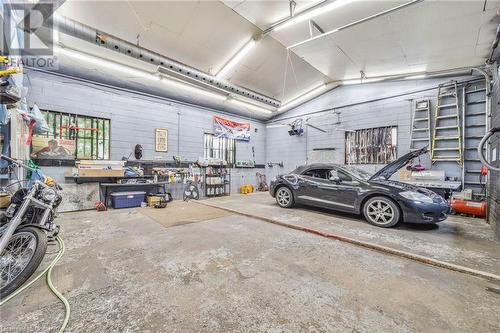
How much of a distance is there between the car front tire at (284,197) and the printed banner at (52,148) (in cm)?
529

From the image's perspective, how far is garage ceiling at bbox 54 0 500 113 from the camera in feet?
A: 11.3

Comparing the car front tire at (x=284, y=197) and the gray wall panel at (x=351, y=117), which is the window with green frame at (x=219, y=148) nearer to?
the gray wall panel at (x=351, y=117)

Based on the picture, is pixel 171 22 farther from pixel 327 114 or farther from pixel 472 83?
pixel 472 83

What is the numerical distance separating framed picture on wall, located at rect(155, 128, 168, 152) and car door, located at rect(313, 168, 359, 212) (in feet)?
16.1

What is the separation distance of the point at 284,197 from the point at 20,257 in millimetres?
4454

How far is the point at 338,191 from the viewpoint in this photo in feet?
13.5

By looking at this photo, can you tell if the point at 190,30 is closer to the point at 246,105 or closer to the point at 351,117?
the point at 246,105

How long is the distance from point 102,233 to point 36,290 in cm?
159

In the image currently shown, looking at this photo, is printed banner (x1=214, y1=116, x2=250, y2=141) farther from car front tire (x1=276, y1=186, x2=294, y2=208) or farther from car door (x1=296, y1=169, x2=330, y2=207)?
car door (x1=296, y1=169, x2=330, y2=207)

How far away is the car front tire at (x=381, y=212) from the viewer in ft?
11.3

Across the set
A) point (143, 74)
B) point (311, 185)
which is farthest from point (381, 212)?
point (143, 74)

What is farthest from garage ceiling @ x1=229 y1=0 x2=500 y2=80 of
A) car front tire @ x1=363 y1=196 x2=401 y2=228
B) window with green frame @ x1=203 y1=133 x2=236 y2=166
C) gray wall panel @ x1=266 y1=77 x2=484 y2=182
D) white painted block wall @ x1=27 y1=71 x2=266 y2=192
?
window with green frame @ x1=203 y1=133 x2=236 y2=166

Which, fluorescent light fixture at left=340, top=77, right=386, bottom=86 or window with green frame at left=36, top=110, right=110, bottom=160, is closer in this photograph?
window with green frame at left=36, top=110, right=110, bottom=160

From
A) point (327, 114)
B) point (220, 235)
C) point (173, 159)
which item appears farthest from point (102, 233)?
point (327, 114)
